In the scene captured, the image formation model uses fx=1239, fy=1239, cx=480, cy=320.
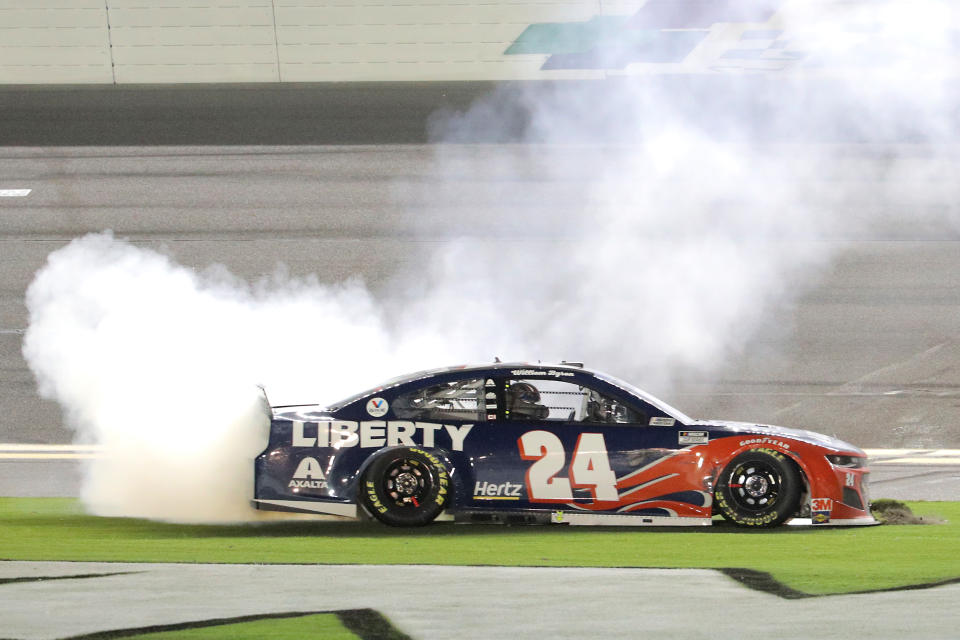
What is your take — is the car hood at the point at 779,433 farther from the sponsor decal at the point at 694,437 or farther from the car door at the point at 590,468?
the car door at the point at 590,468

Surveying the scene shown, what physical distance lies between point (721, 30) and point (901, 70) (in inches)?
130

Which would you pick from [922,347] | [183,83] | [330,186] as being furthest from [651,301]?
[183,83]

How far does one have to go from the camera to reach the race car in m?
7.36

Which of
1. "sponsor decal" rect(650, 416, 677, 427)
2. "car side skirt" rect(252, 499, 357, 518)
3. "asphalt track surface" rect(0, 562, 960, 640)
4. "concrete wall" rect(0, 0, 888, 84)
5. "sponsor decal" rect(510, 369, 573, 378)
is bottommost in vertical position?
"asphalt track surface" rect(0, 562, 960, 640)

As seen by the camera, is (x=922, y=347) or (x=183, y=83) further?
(x=183, y=83)

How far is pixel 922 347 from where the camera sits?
1322 centimetres

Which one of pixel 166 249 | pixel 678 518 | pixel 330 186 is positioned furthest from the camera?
pixel 330 186

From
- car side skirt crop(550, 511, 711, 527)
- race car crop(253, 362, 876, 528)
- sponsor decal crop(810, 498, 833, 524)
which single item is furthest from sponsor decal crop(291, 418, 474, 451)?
sponsor decal crop(810, 498, 833, 524)

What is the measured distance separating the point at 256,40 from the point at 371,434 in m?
16.1

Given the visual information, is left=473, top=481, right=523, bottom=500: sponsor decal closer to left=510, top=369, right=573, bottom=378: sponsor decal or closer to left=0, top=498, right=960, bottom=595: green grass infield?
left=0, top=498, right=960, bottom=595: green grass infield

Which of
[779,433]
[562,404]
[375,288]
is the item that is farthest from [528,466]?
[375,288]

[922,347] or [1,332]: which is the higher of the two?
[1,332]

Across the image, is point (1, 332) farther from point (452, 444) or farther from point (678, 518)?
point (678, 518)

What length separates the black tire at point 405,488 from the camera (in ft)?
24.1
